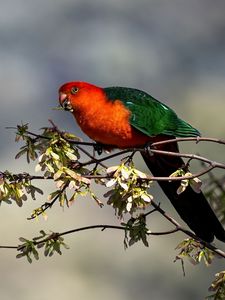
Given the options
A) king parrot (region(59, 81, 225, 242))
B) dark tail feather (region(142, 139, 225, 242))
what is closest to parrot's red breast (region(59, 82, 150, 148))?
king parrot (region(59, 81, 225, 242))

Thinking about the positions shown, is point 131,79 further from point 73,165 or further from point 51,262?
point 73,165

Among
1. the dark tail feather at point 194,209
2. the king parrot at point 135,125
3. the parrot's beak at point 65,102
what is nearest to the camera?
the dark tail feather at point 194,209

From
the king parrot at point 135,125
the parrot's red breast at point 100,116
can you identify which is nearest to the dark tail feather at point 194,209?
the king parrot at point 135,125

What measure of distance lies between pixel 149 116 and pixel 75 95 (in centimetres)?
29

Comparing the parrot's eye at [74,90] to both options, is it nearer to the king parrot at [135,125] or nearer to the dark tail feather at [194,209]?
the king parrot at [135,125]

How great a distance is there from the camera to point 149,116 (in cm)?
341

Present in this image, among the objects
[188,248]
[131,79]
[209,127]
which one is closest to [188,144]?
[209,127]

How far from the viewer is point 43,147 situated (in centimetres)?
267

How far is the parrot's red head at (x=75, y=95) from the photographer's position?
336 centimetres

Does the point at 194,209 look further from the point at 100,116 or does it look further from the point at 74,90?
the point at 74,90

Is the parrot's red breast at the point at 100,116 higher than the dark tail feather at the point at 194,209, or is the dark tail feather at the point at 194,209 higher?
the parrot's red breast at the point at 100,116

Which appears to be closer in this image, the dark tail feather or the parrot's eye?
the dark tail feather

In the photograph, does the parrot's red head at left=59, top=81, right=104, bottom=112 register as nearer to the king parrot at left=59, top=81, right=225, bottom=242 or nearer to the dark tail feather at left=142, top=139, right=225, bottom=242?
the king parrot at left=59, top=81, right=225, bottom=242

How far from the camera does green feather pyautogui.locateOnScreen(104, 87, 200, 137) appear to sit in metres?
3.31
